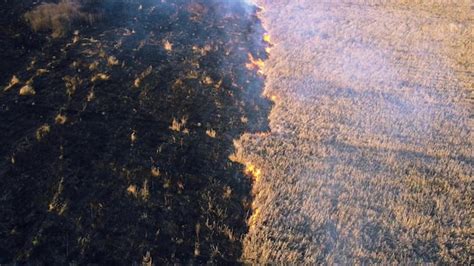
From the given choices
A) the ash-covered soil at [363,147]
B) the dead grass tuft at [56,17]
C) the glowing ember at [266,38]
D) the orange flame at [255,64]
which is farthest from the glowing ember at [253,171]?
the dead grass tuft at [56,17]

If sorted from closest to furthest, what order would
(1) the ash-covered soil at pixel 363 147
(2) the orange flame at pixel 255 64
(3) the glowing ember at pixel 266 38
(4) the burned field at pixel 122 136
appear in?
(4) the burned field at pixel 122 136, (1) the ash-covered soil at pixel 363 147, (2) the orange flame at pixel 255 64, (3) the glowing ember at pixel 266 38

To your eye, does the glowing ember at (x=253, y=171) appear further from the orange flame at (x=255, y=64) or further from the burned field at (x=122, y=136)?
the orange flame at (x=255, y=64)

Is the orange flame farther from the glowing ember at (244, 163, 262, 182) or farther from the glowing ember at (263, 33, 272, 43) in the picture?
the glowing ember at (244, 163, 262, 182)

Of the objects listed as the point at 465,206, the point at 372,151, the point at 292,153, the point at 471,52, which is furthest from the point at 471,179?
the point at 471,52

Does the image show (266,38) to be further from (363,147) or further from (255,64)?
(363,147)

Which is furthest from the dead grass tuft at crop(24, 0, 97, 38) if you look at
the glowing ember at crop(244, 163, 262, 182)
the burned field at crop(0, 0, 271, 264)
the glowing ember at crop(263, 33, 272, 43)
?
the glowing ember at crop(244, 163, 262, 182)

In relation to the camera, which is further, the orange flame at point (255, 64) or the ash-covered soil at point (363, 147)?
the orange flame at point (255, 64)
